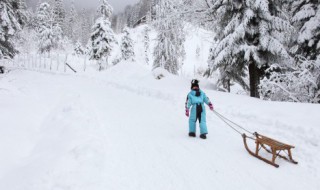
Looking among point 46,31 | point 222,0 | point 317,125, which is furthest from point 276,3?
point 46,31

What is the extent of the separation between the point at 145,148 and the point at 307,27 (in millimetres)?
9246

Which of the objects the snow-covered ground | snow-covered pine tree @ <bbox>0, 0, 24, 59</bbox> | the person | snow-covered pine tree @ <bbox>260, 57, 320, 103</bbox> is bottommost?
the snow-covered ground

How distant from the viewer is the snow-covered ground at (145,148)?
4.77 m

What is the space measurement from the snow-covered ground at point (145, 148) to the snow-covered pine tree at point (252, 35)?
1964 millimetres

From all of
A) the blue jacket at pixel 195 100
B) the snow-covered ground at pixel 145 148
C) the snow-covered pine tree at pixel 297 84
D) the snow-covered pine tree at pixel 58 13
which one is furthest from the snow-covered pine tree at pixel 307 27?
the snow-covered pine tree at pixel 58 13

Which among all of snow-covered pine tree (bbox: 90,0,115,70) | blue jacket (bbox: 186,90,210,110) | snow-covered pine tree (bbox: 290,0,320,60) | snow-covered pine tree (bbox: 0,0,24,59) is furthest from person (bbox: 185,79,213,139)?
snow-covered pine tree (bbox: 90,0,115,70)

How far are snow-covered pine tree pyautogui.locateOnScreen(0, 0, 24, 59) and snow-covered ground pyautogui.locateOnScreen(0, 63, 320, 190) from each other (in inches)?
510

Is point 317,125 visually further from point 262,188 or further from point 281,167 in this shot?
point 262,188

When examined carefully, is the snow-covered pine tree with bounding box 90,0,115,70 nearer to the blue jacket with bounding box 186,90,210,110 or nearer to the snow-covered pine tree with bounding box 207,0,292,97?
the snow-covered pine tree with bounding box 207,0,292,97

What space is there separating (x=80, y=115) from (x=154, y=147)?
3.92m

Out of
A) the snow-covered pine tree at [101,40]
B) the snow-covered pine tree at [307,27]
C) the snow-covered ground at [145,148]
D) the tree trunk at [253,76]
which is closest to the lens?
the snow-covered ground at [145,148]

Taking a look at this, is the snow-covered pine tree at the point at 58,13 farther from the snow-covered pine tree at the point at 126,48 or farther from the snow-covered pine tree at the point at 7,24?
the snow-covered pine tree at the point at 7,24

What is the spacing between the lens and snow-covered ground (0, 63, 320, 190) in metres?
4.77

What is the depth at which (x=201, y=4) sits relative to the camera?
47.4 ft
